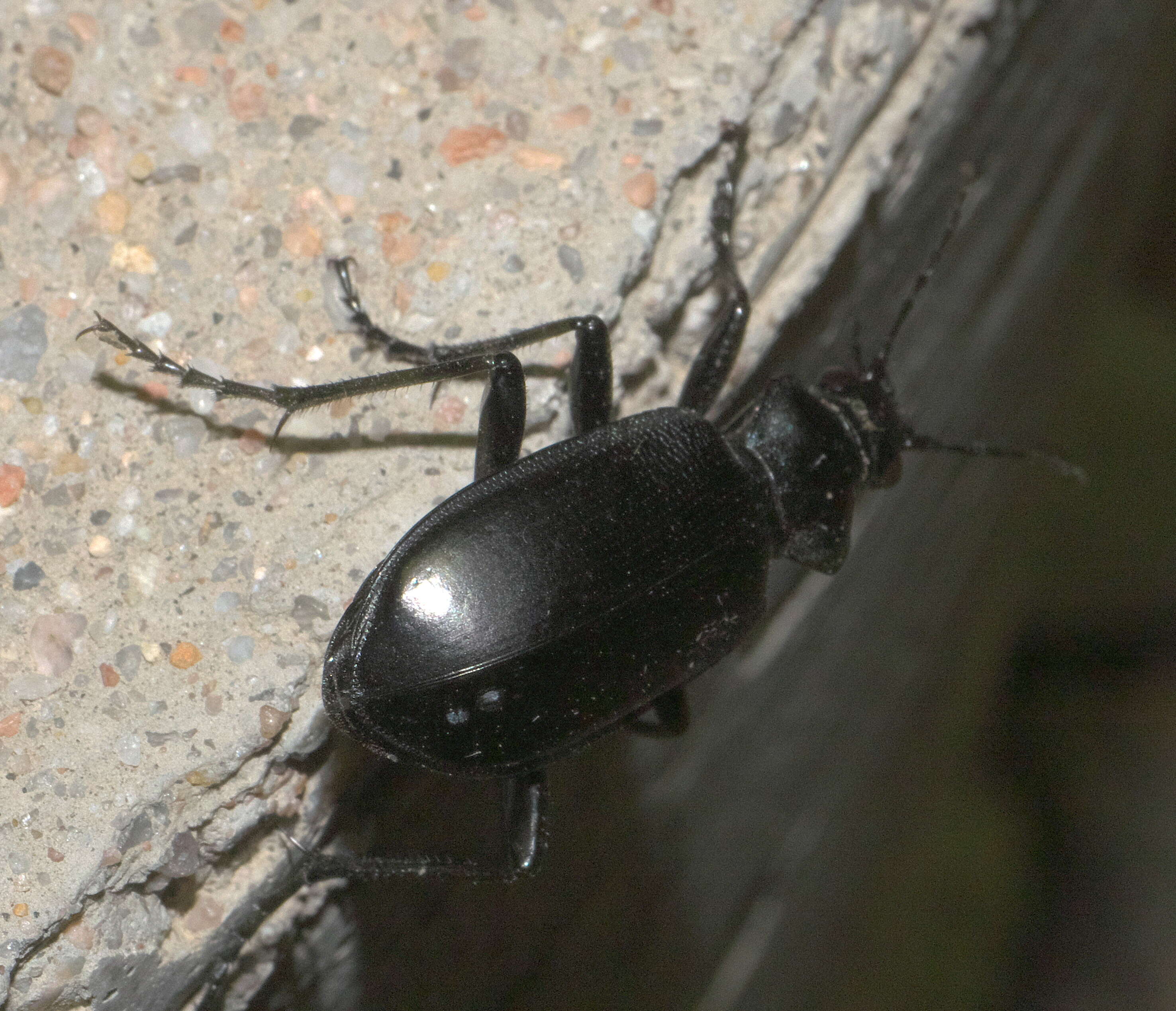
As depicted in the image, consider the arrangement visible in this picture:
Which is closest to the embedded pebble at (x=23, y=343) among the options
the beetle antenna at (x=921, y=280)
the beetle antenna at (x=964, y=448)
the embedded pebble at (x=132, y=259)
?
the embedded pebble at (x=132, y=259)

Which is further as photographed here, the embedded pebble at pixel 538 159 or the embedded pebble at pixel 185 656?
the embedded pebble at pixel 538 159

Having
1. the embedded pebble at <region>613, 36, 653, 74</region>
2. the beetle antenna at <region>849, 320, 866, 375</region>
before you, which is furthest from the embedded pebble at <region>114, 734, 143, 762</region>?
the beetle antenna at <region>849, 320, 866, 375</region>

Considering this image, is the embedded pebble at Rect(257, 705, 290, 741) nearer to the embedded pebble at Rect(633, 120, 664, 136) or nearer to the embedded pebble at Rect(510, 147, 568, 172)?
the embedded pebble at Rect(510, 147, 568, 172)

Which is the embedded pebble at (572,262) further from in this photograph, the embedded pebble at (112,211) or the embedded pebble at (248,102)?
the embedded pebble at (112,211)

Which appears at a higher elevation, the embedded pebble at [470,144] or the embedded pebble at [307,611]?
the embedded pebble at [470,144]

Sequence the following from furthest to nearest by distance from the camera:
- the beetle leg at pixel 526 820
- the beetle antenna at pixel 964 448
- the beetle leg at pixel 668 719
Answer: the beetle antenna at pixel 964 448
the beetle leg at pixel 668 719
the beetle leg at pixel 526 820

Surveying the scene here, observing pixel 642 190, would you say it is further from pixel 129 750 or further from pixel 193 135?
pixel 129 750
